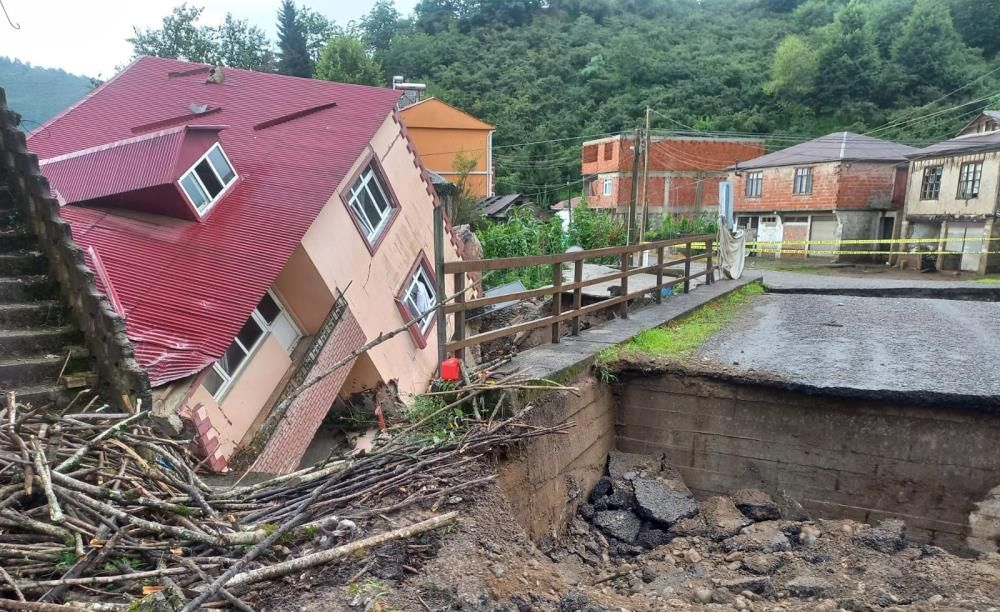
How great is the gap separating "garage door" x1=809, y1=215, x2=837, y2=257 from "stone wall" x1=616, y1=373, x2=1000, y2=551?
26.0 metres

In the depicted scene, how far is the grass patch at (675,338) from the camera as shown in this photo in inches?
220

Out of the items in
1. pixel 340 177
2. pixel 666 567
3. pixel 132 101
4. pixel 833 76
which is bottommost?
pixel 666 567

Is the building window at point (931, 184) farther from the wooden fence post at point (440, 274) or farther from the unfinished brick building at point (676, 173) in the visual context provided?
the wooden fence post at point (440, 274)

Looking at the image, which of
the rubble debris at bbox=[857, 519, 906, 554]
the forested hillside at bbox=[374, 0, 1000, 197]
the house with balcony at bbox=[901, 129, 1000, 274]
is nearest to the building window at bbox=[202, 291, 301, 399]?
the rubble debris at bbox=[857, 519, 906, 554]

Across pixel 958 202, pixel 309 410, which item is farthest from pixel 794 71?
pixel 309 410

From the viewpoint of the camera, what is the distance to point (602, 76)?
2415 inches

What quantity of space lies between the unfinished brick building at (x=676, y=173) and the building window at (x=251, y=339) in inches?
1239

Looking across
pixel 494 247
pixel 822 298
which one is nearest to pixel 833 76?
pixel 494 247

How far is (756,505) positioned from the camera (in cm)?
486

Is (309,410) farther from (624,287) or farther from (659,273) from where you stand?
(659,273)

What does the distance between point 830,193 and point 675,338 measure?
2563 centimetres

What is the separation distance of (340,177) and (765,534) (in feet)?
27.0

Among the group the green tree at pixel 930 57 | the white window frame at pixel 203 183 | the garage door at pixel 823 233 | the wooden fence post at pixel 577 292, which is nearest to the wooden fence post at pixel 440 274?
the wooden fence post at pixel 577 292

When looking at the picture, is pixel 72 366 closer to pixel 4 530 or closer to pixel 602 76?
pixel 4 530
